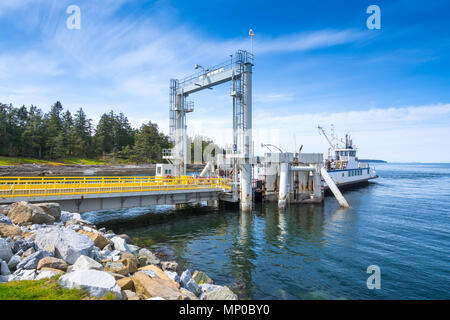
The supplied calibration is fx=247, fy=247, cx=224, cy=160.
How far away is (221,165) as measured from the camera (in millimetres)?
43750

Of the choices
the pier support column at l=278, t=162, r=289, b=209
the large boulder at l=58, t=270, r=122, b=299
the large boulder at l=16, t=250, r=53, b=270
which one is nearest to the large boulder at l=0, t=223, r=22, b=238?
the large boulder at l=16, t=250, r=53, b=270

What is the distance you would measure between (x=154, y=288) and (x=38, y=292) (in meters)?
2.86

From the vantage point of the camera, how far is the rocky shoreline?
6.69m

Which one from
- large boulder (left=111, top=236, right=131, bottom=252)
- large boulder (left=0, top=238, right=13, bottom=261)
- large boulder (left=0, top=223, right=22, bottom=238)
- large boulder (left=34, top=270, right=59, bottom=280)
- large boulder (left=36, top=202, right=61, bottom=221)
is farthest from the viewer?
large boulder (left=36, top=202, right=61, bottom=221)

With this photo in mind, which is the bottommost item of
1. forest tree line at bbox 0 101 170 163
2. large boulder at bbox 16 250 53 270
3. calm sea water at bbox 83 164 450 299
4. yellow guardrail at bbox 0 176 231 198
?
calm sea water at bbox 83 164 450 299

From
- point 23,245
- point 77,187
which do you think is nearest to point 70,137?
point 77,187

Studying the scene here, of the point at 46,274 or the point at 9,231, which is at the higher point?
the point at 9,231

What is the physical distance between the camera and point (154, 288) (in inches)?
291

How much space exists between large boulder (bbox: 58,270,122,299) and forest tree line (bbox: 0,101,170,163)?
9778 cm

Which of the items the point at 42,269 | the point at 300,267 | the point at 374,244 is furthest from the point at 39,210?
the point at 374,244

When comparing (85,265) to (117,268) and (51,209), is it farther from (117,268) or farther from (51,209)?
(51,209)

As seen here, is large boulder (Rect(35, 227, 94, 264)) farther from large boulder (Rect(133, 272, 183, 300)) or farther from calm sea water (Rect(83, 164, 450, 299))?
calm sea water (Rect(83, 164, 450, 299))
